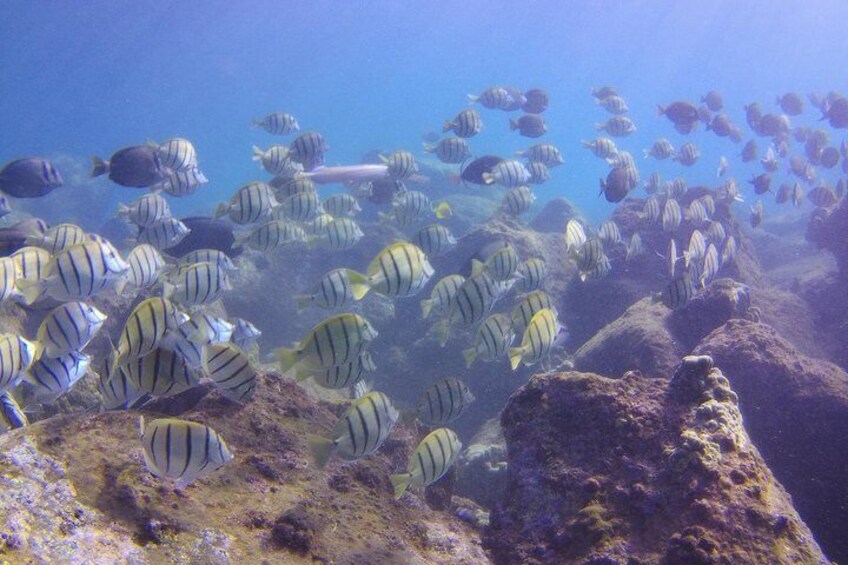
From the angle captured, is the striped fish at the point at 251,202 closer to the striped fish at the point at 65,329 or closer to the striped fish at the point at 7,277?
the striped fish at the point at 7,277

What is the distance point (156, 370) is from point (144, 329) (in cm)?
27

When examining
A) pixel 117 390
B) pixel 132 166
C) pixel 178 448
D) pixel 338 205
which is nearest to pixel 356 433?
pixel 178 448

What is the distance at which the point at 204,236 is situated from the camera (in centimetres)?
817

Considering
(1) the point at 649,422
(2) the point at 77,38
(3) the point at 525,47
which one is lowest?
(1) the point at 649,422

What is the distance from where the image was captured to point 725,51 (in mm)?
162750

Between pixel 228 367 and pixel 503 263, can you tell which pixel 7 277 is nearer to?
pixel 228 367

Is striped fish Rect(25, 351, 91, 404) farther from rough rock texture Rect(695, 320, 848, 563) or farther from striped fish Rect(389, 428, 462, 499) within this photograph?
rough rock texture Rect(695, 320, 848, 563)

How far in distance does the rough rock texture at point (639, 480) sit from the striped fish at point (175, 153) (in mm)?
6240

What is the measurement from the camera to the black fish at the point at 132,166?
280 inches

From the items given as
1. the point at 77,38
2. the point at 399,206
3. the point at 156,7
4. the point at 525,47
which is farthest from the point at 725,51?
the point at 399,206

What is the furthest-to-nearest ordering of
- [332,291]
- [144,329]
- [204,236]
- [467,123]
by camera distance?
[467,123] < [204,236] < [332,291] < [144,329]

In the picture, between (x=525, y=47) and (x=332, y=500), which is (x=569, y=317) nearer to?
(x=332, y=500)

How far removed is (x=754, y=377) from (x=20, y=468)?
262 inches

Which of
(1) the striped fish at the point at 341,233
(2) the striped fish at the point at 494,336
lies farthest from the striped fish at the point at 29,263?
(1) the striped fish at the point at 341,233
